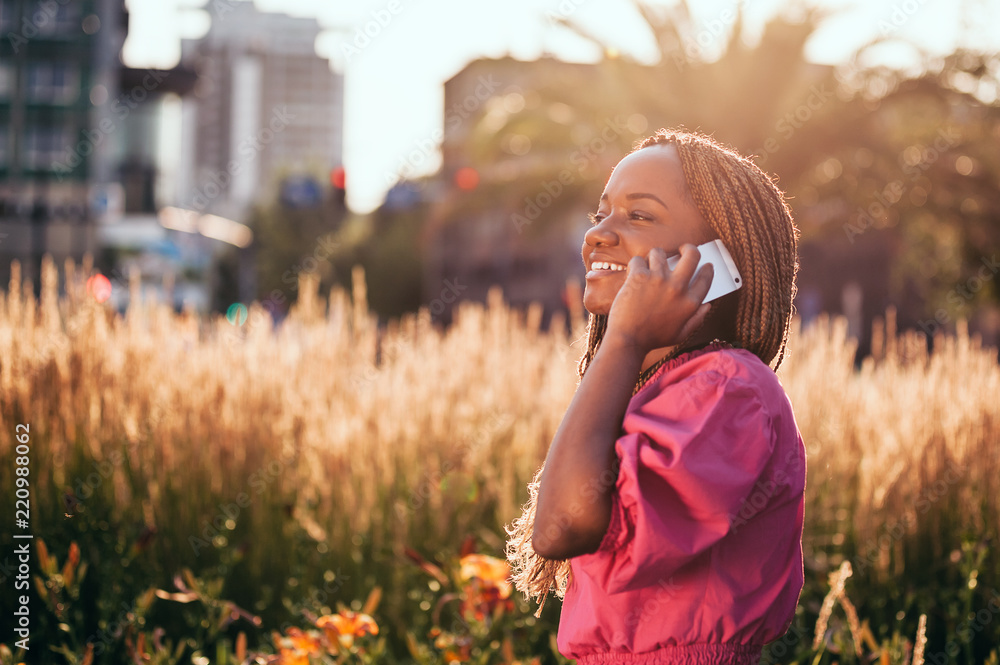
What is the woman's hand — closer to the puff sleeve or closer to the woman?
the woman

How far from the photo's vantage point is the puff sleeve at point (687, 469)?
1299 mm

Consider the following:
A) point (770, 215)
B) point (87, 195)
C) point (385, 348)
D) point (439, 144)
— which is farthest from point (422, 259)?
point (770, 215)

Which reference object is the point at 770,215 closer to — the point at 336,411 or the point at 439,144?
the point at 336,411

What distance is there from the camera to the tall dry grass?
3.62m

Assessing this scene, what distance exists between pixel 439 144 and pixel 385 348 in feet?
37.0

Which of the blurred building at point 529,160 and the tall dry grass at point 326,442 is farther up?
the blurred building at point 529,160

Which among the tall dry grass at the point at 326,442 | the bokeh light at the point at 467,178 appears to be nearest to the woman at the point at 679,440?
the tall dry grass at the point at 326,442

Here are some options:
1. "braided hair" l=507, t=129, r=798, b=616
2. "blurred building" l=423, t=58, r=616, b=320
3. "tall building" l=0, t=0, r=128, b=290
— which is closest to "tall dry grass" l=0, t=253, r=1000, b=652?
"braided hair" l=507, t=129, r=798, b=616

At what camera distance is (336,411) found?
3883mm

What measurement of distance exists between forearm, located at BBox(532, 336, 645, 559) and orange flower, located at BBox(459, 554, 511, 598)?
1387 millimetres

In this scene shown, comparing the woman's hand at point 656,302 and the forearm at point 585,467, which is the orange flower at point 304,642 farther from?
the woman's hand at point 656,302

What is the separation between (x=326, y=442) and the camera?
3.79 m

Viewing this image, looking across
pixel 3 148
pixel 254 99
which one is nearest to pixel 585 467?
pixel 3 148

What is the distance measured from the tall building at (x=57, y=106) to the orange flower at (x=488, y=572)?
3373 centimetres
